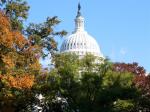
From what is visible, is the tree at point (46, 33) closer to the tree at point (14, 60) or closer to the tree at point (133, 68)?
the tree at point (14, 60)

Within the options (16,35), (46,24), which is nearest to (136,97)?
(46,24)

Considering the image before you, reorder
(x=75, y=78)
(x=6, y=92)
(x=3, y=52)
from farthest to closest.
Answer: (x=75, y=78) < (x=6, y=92) < (x=3, y=52)

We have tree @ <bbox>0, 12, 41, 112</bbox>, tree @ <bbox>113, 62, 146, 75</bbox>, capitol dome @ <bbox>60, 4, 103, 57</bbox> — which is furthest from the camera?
capitol dome @ <bbox>60, 4, 103, 57</bbox>

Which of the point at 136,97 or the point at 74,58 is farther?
the point at 74,58

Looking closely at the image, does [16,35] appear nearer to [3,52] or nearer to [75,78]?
[3,52]

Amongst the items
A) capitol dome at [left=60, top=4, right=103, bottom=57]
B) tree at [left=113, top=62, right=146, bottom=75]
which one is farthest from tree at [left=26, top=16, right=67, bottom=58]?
capitol dome at [left=60, top=4, right=103, bottom=57]

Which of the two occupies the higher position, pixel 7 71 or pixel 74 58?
pixel 74 58

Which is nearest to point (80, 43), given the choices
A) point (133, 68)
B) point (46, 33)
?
point (133, 68)

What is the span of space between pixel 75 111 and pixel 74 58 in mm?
5142

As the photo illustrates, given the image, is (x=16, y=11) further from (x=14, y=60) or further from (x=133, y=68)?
(x=133, y=68)

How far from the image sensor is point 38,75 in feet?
129

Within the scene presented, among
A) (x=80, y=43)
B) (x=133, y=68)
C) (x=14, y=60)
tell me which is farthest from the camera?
(x=80, y=43)

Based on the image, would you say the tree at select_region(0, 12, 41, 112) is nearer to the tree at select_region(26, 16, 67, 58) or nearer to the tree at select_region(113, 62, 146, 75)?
the tree at select_region(26, 16, 67, 58)

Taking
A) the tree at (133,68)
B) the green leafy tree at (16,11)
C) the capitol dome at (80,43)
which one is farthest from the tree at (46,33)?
the capitol dome at (80,43)
